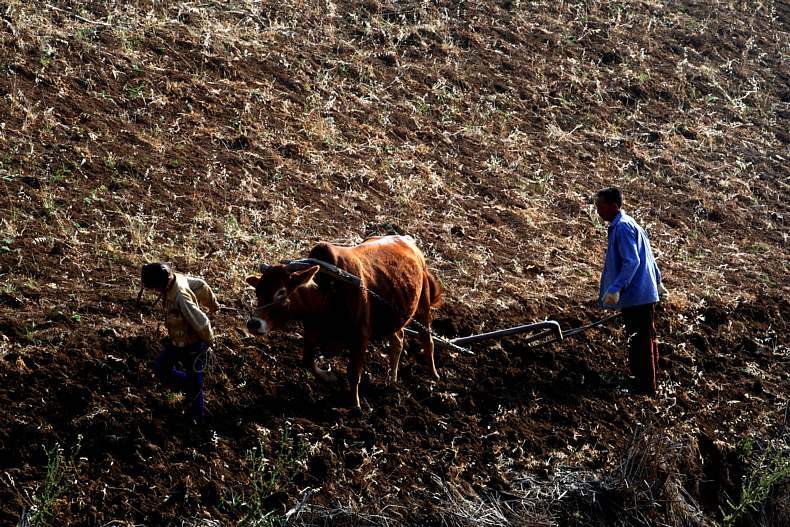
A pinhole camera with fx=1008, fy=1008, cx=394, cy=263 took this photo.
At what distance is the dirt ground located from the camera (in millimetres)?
7754

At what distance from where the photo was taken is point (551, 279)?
1224cm

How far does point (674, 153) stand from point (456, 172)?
15.2 feet

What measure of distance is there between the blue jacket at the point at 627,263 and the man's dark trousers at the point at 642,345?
154 mm

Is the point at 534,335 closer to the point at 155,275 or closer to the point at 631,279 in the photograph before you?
the point at 631,279

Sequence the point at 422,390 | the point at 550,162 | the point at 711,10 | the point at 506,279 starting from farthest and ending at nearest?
the point at 711,10
the point at 550,162
the point at 506,279
the point at 422,390

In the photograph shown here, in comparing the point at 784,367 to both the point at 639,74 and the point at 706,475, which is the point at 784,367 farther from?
the point at 639,74

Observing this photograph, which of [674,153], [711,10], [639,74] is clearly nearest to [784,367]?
[674,153]

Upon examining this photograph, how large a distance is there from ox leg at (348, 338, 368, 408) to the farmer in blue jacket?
7.95 ft

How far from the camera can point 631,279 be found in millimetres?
9492

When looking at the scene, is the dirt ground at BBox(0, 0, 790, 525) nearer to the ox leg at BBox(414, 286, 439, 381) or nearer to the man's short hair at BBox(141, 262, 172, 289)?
the ox leg at BBox(414, 286, 439, 381)

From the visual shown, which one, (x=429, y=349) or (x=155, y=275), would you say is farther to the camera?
(x=429, y=349)

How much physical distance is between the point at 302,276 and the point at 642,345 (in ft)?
12.2

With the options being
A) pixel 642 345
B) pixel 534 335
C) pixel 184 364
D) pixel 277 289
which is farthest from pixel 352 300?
pixel 642 345

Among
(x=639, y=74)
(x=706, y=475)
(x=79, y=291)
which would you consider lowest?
(x=706, y=475)
